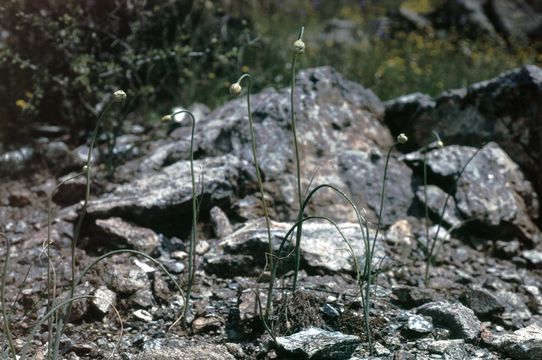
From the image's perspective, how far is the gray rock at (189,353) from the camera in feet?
8.62

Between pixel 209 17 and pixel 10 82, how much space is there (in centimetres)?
171

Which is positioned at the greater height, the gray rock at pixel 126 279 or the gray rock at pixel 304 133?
the gray rock at pixel 304 133

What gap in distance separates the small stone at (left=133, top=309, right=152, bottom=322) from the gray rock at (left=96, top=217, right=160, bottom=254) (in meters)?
0.57

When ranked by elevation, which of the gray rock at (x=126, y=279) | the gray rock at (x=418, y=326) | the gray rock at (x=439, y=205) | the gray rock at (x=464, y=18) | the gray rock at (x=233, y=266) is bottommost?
the gray rock at (x=418, y=326)

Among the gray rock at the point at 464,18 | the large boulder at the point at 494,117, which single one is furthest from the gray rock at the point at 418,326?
the gray rock at the point at 464,18

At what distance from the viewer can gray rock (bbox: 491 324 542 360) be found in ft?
9.00

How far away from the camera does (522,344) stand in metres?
2.78

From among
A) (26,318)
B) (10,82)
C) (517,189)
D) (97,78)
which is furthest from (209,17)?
(26,318)

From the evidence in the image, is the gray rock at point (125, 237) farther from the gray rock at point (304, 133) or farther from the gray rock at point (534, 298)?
the gray rock at point (534, 298)

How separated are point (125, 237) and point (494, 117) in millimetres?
2515

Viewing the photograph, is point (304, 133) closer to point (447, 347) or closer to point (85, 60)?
point (85, 60)

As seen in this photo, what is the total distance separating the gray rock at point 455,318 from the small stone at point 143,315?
1181mm

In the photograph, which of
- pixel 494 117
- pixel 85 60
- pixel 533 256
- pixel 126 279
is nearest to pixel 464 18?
pixel 494 117

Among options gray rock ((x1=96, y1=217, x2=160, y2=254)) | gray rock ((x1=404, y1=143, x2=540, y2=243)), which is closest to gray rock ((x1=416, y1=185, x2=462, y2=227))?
gray rock ((x1=404, y1=143, x2=540, y2=243))
